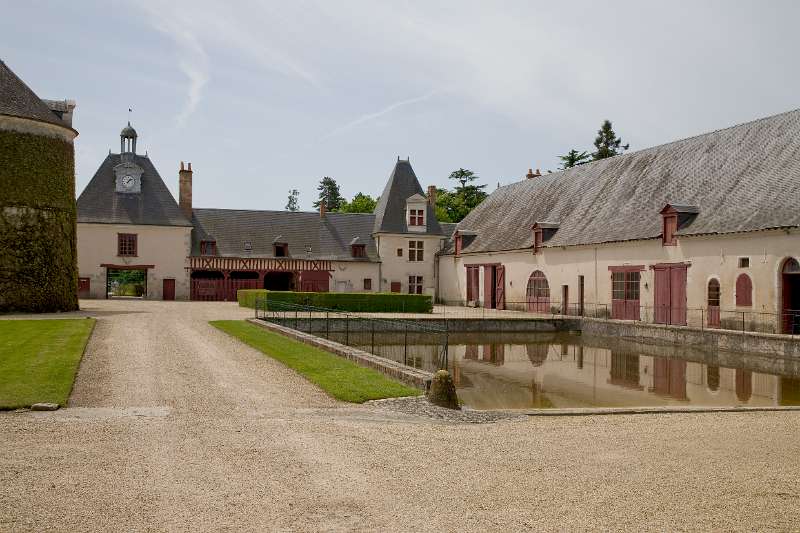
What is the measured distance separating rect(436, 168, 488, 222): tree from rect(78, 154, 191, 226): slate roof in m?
25.1

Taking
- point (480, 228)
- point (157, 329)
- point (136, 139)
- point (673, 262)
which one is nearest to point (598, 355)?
point (673, 262)

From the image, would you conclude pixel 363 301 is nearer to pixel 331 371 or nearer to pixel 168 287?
pixel 168 287

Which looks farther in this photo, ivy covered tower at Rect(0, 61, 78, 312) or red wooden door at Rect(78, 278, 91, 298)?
red wooden door at Rect(78, 278, 91, 298)

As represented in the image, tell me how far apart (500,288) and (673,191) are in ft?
34.7

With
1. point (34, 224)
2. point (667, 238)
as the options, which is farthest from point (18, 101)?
point (667, 238)

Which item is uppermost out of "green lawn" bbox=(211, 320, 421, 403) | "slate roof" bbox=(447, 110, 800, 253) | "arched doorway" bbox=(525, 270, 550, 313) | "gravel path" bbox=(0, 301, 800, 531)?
"slate roof" bbox=(447, 110, 800, 253)

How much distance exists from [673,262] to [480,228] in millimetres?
16211

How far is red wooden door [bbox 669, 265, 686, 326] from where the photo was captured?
24406mm

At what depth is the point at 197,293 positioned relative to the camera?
39.1 m

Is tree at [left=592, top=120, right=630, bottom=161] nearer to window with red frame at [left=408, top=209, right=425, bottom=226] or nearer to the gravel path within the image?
window with red frame at [left=408, top=209, right=425, bottom=226]

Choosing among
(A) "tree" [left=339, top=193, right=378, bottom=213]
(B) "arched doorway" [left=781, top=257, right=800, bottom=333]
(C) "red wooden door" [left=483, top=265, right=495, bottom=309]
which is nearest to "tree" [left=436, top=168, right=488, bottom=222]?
(A) "tree" [left=339, top=193, right=378, bottom=213]

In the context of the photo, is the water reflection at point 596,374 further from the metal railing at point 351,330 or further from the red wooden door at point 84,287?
the red wooden door at point 84,287

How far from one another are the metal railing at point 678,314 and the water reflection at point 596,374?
2118mm

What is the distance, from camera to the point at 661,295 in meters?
25.5
